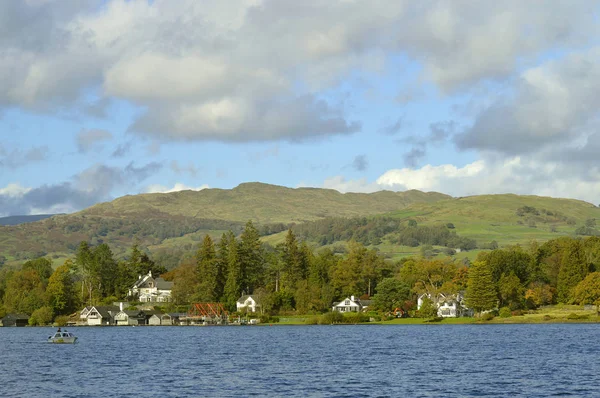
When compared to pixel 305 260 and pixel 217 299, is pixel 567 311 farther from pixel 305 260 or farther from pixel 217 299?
pixel 217 299

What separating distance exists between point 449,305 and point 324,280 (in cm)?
2889

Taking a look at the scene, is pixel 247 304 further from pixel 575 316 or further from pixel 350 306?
pixel 575 316

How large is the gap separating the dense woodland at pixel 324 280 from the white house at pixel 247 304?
1689 millimetres

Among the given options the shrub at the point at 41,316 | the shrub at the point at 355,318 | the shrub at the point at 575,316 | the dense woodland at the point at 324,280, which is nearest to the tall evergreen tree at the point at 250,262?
the dense woodland at the point at 324,280

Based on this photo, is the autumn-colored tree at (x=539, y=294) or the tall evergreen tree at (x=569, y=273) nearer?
the autumn-colored tree at (x=539, y=294)

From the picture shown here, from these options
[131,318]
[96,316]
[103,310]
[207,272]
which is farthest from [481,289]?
[96,316]

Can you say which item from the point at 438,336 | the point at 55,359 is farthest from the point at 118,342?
the point at 438,336

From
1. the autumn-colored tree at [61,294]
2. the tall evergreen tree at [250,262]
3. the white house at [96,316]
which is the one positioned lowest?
the white house at [96,316]

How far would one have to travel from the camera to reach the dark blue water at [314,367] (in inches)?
2185

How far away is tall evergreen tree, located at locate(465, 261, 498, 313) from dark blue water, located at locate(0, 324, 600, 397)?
4212cm

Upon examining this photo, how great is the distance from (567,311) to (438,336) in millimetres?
54750

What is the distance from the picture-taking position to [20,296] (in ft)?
624

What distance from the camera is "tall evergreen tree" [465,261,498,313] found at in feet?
504

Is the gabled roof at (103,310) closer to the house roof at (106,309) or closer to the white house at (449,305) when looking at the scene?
the house roof at (106,309)
